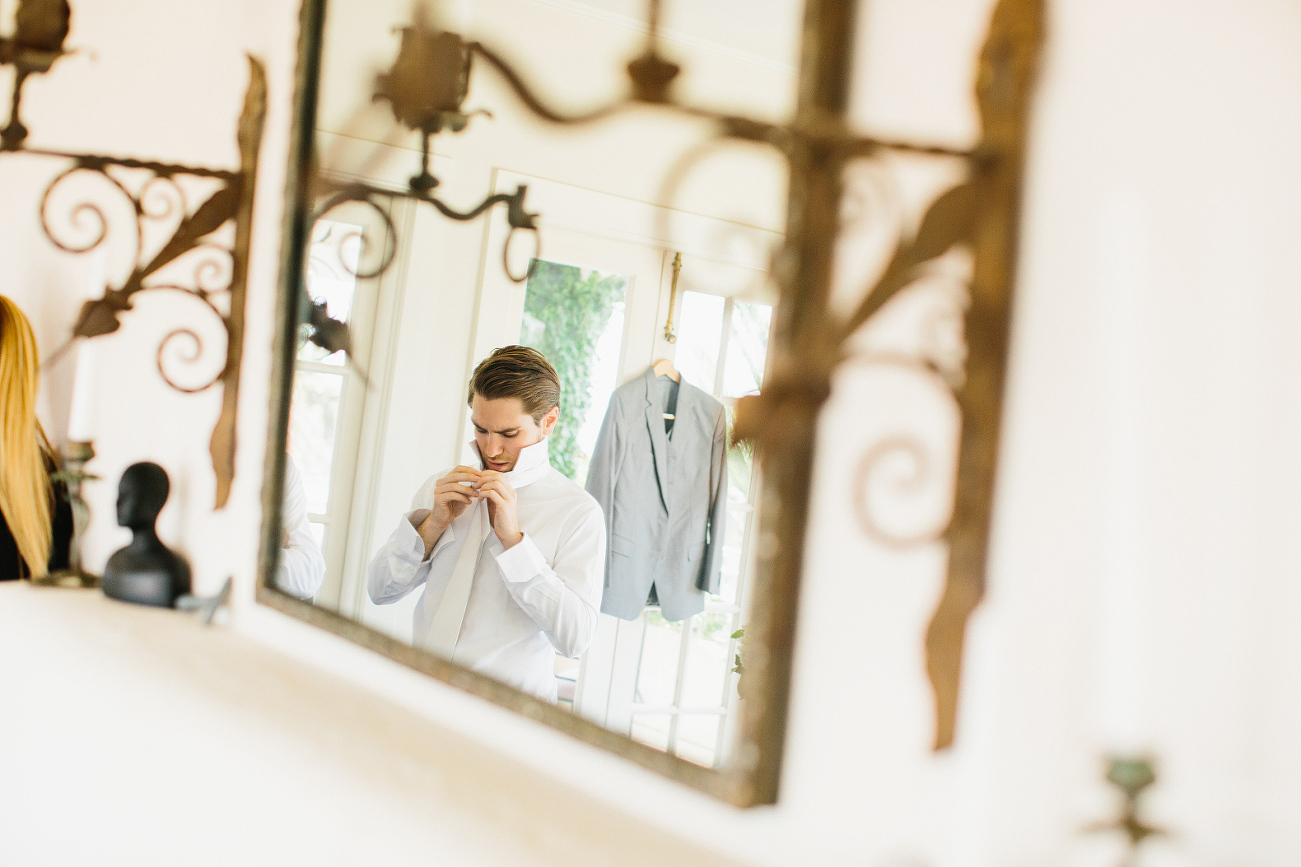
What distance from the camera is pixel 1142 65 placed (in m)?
0.39

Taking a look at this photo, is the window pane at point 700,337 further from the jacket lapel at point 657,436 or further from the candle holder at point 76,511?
the candle holder at point 76,511

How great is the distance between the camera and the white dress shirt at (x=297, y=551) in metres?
0.79

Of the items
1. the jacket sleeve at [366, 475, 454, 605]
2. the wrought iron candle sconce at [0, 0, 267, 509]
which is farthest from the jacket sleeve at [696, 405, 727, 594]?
the wrought iron candle sconce at [0, 0, 267, 509]

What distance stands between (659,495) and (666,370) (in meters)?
0.07

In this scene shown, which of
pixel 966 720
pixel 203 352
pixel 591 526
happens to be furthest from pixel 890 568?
pixel 203 352

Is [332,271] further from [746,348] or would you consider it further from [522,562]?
[746,348]

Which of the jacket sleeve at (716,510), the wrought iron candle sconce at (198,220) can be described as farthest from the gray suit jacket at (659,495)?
the wrought iron candle sconce at (198,220)

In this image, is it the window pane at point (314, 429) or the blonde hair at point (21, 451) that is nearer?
the window pane at point (314, 429)

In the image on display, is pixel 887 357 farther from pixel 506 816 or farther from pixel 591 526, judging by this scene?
pixel 506 816

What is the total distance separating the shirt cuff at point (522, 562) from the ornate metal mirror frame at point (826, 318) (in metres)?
0.08

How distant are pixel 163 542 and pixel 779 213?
83 cm

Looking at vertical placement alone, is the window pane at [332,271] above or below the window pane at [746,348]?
above

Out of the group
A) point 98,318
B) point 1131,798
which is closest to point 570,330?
point 1131,798

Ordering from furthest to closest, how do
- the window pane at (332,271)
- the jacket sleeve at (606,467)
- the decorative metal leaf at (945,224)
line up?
the window pane at (332,271) → the jacket sleeve at (606,467) → the decorative metal leaf at (945,224)
